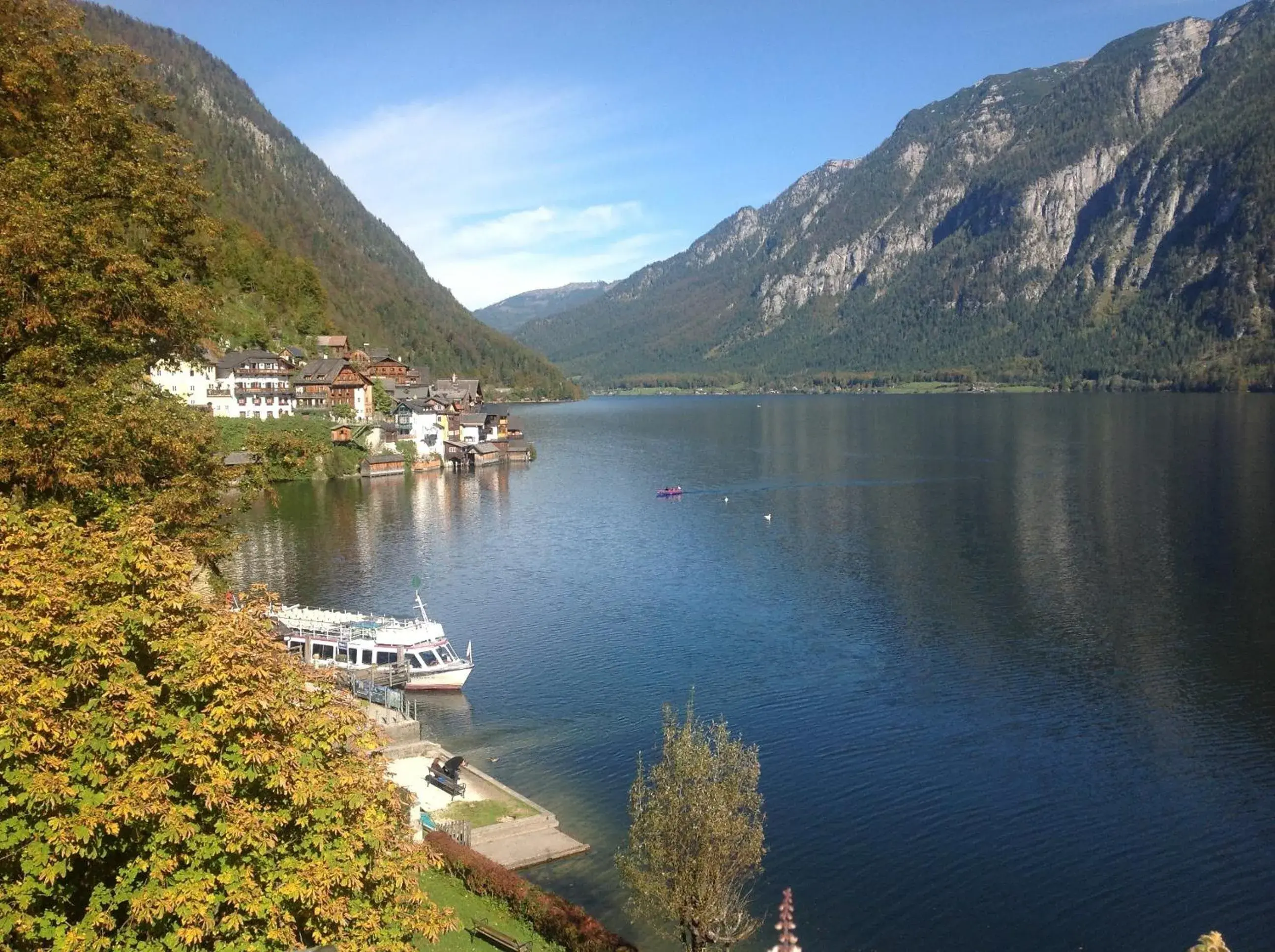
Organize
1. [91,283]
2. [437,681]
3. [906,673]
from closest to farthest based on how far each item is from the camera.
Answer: [91,283], [437,681], [906,673]

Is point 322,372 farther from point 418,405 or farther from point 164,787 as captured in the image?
point 164,787

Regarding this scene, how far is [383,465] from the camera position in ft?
438

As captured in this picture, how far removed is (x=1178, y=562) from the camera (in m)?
72.4

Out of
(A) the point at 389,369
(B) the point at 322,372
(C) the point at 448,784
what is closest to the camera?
(C) the point at 448,784

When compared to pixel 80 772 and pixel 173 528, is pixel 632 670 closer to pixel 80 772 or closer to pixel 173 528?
pixel 173 528

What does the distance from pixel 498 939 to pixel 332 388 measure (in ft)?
A: 433

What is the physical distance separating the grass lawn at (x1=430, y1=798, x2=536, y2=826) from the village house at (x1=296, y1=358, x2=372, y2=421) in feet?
385

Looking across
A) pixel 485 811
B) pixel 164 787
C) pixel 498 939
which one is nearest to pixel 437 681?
pixel 485 811

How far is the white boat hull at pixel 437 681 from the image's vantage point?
Answer: 162ft

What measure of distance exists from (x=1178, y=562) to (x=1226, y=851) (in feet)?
144

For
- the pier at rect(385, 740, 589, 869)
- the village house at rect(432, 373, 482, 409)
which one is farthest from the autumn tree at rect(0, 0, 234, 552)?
the village house at rect(432, 373, 482, 409)

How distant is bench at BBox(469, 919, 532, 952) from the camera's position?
2466cm

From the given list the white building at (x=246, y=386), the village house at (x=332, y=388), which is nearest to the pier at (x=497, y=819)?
the white building at (x=246, y=386)

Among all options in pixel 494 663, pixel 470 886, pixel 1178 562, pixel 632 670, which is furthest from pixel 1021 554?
pixel 470 886
